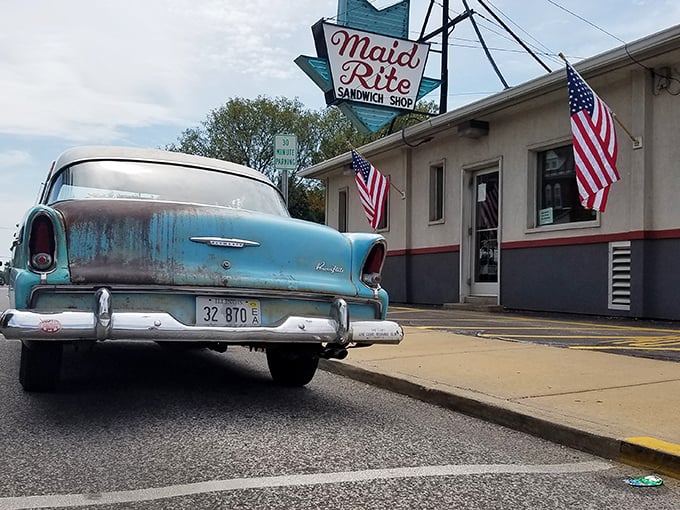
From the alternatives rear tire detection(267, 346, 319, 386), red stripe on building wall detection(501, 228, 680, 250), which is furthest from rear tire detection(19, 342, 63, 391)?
red stripe on building wall detection(501, 228, 680, 250)

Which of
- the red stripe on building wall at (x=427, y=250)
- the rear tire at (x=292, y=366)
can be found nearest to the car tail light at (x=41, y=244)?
the rear tire at (x=292, y=366)

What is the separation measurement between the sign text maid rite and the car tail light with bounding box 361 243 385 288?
1110 centimetres

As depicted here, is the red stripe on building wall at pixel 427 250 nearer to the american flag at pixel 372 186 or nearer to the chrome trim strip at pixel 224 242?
the american flag at pixel 372 186

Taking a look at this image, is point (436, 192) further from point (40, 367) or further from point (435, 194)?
point (40, 367)

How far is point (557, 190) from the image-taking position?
12.0 meters

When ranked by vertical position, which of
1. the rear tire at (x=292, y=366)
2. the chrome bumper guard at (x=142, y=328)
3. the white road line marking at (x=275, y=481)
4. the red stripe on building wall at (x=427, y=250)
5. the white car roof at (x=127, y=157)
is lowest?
the white road line marking at (x=275, y=481)

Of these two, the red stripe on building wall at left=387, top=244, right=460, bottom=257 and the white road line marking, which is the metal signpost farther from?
the white road line marking

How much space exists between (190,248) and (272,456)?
1.34 meters

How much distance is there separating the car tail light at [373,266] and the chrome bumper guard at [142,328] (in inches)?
16.9

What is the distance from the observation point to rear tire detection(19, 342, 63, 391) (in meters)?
4.66

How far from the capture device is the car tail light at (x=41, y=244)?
3.97 metres

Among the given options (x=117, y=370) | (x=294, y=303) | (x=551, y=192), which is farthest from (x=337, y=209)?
(x=294, y=303)

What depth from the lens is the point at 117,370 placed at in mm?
6254

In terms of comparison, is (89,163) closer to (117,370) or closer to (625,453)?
(117,370)
